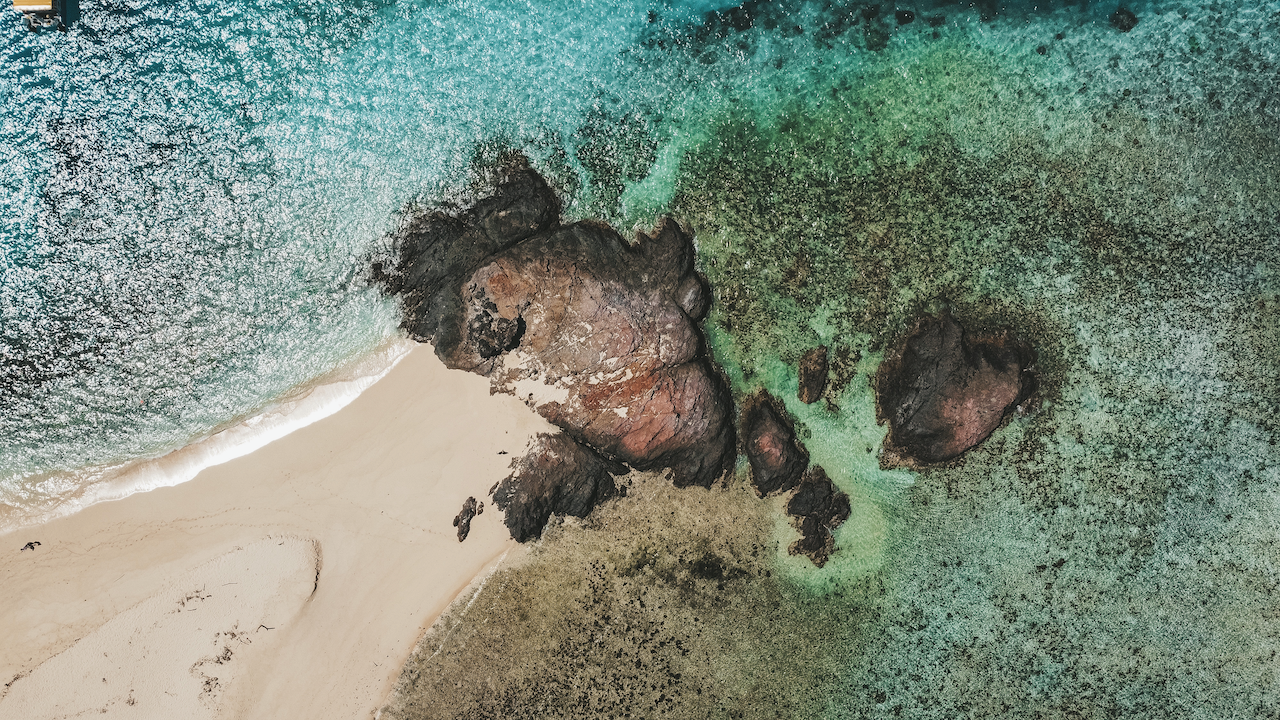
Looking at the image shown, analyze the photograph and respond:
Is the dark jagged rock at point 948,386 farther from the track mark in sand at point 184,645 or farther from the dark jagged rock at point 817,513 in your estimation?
the track mark in sand at point 184,645

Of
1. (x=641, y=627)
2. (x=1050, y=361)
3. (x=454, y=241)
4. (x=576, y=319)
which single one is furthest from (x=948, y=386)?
(x=454, y=241)

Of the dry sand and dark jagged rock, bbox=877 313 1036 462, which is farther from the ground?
dark jagged rock, bbox=877 313 1036 462

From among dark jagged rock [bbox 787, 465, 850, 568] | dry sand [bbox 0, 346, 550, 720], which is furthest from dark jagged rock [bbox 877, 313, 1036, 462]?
dry sand [bbox 0, 346, 550, 720]

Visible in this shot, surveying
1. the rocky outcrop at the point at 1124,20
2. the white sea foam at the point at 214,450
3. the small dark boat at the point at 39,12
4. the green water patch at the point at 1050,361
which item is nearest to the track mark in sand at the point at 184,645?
the white sea foam at the point at 214,450

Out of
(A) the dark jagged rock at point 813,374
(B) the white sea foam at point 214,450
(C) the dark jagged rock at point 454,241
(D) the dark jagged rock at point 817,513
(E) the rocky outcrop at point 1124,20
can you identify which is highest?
(E) the rocky outcrop at point 1124,20

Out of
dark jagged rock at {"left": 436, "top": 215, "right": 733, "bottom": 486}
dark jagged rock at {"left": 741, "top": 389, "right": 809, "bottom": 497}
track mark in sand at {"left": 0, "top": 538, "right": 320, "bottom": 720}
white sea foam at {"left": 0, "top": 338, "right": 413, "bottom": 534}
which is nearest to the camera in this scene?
dark jagged rock at {"left": 436, "top": 215, "right": 733, "bottom": 486}

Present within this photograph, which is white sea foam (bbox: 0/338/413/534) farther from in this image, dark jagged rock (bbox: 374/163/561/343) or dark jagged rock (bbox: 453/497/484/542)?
dark jagged rock (bbox: 453/497/484/542)

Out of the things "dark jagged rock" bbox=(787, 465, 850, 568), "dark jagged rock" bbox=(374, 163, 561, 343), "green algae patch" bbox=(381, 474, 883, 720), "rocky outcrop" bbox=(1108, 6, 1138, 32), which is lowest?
"green algae patch" bbox=(381, 474, 883, 720)
